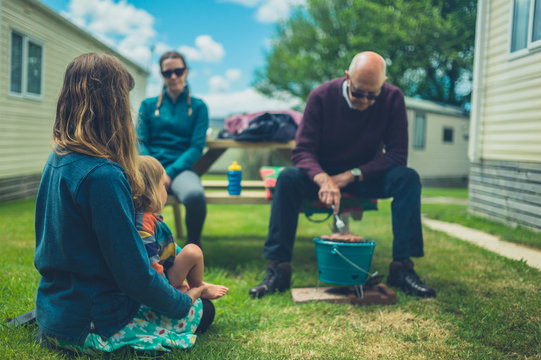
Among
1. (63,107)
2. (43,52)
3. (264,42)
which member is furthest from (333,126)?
(264,42)

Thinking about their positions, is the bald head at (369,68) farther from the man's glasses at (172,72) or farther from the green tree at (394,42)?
the green tree at (394,42)

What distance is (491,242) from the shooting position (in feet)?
14.3

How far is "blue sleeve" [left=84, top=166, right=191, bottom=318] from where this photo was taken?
1495 mm

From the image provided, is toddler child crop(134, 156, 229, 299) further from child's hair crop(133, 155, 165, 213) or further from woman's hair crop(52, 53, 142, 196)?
woman's hair crop(52, 53, 142, 196)

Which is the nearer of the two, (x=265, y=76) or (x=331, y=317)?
(x=331, y=317)

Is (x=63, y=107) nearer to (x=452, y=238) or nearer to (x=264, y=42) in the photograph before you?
(x=452, y=238)

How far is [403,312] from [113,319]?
158 centimetres

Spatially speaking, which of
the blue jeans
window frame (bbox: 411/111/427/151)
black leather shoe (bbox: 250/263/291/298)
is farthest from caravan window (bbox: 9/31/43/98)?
window frame (bbox: 411/111/427/151)

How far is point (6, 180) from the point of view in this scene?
7355 millimetres

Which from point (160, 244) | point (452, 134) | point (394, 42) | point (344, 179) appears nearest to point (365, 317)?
point (344, 179)

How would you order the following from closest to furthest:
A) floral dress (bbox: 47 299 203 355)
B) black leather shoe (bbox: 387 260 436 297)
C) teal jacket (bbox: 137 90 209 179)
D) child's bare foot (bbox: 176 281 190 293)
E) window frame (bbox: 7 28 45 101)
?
floral dress (bbox: 47 299 203 355) < child's bare foot (bbox: 176 281 190 293) < black leather shoe (bbox: 387 260 436 297) < teal jacket (bbox: 137 90 209 179) < window frame (bbox: 7 28 45 101)

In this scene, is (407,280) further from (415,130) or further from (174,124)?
(415,130)

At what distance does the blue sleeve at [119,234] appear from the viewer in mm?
1495

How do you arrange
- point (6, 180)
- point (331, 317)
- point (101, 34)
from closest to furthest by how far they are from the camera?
point (331, 317), point (6, 180), point (101, 34)
